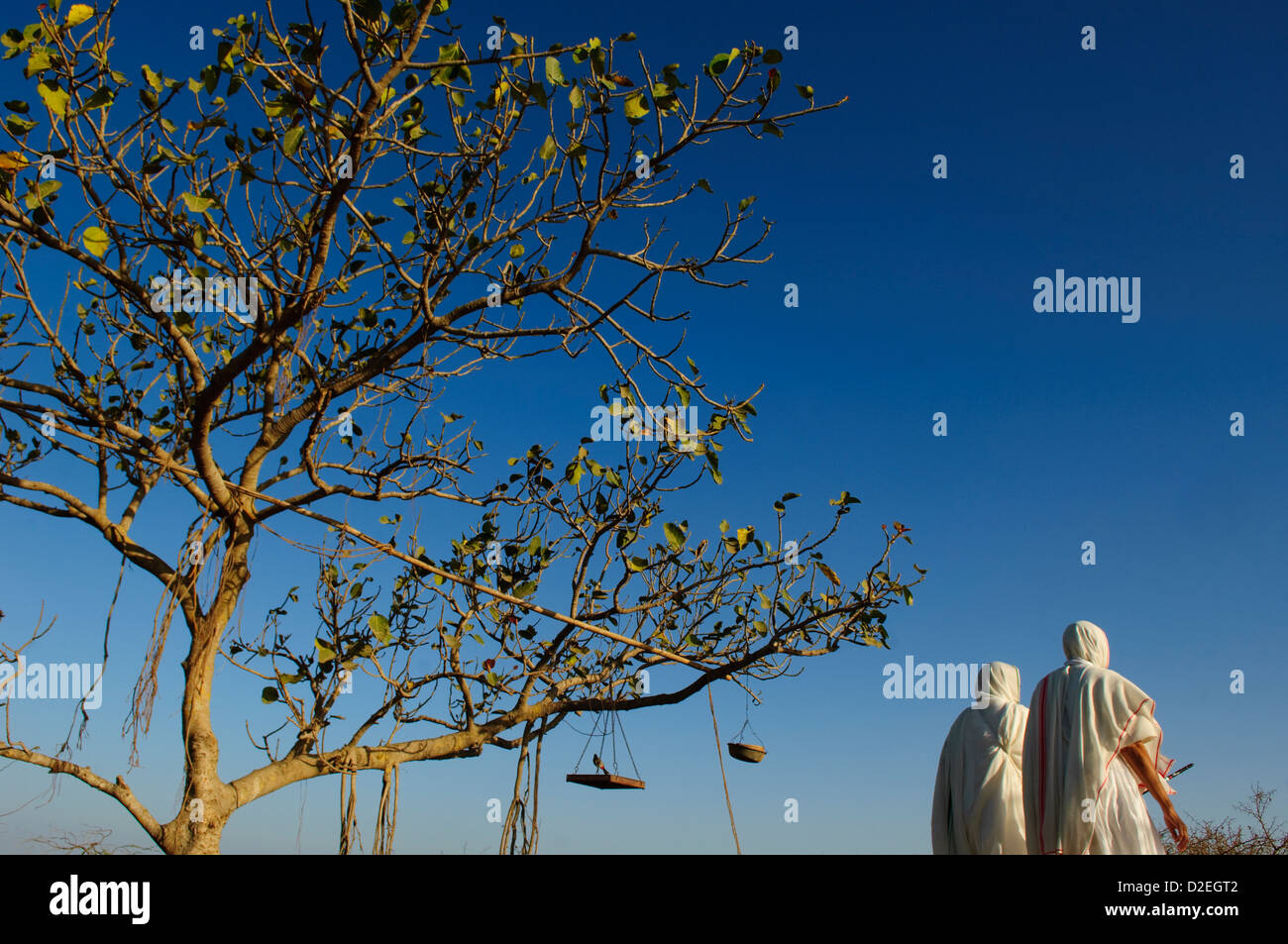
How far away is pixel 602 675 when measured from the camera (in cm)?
454

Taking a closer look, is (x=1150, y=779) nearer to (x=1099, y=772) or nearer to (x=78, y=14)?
(x=1099, y=772)

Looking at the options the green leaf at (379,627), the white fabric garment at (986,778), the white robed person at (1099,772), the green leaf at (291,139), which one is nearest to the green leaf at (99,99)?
the green leaf at (291,139)

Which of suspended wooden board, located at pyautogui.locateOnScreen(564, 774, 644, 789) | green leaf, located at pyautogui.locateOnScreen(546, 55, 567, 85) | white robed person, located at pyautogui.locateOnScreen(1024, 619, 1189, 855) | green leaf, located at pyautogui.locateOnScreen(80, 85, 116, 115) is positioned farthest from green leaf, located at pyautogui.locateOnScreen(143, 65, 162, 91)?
white robed person, located at pyautogui.locateOnScreen(1024, 619, 1189, 855)

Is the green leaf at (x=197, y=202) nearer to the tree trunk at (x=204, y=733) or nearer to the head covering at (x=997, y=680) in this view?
the tree trunk at (x=204, y=733)

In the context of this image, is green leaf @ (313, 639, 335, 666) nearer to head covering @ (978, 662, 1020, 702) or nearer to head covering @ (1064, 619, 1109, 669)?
head covering @ (1064, 619, 1109, 669)

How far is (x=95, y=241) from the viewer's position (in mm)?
2818

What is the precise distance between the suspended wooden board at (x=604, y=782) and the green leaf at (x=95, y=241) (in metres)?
2.58

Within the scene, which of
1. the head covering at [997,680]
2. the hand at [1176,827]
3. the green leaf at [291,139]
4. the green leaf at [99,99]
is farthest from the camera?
the head covering at [997,680]

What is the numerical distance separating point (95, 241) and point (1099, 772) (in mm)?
5082

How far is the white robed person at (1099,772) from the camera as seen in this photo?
15.0 ft

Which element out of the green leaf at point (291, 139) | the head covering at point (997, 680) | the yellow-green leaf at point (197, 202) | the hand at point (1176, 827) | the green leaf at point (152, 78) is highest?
the green leaf at point (152, 78)

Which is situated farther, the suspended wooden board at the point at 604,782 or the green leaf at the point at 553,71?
the suspended wooden board at the point at 604,782

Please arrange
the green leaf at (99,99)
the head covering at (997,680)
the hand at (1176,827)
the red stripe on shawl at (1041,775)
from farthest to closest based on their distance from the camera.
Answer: the head covering at (997,680), the red stripe on shawl at (1041,775), the hand at (1176,827), the green leaf at (99,99)
